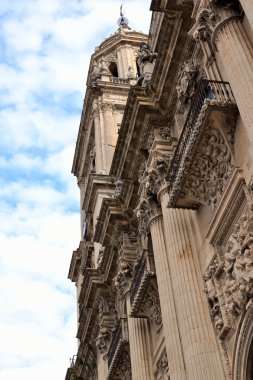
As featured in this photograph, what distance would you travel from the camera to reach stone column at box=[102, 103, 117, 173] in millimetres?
26419

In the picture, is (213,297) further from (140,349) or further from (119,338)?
(119,338)

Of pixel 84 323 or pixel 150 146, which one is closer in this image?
pixel 150 146

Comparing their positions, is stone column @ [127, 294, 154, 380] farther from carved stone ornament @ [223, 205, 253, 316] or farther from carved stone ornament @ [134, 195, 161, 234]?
carved stone ornament @ [223, 205, 253, 316]

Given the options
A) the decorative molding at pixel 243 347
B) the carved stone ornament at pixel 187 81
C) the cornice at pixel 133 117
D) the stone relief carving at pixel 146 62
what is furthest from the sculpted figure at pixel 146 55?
the decorative molding at pixel 243 347

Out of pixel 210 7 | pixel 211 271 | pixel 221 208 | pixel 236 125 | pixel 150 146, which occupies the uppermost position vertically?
pixel 150 146

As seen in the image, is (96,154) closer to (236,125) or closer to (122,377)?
(122,377)

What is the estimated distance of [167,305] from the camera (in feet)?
41.4

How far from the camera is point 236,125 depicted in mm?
10836

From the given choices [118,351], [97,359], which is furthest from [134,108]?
[97,359]

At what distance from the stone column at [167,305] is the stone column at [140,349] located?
2.87 m

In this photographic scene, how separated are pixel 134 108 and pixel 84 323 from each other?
11.1m

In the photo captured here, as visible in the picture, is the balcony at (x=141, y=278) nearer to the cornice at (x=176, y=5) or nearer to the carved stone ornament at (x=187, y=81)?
the carved stone ornament at (x=187, y=81)

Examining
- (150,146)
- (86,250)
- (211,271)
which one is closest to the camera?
(211,271)

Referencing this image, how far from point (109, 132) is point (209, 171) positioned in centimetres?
1601
